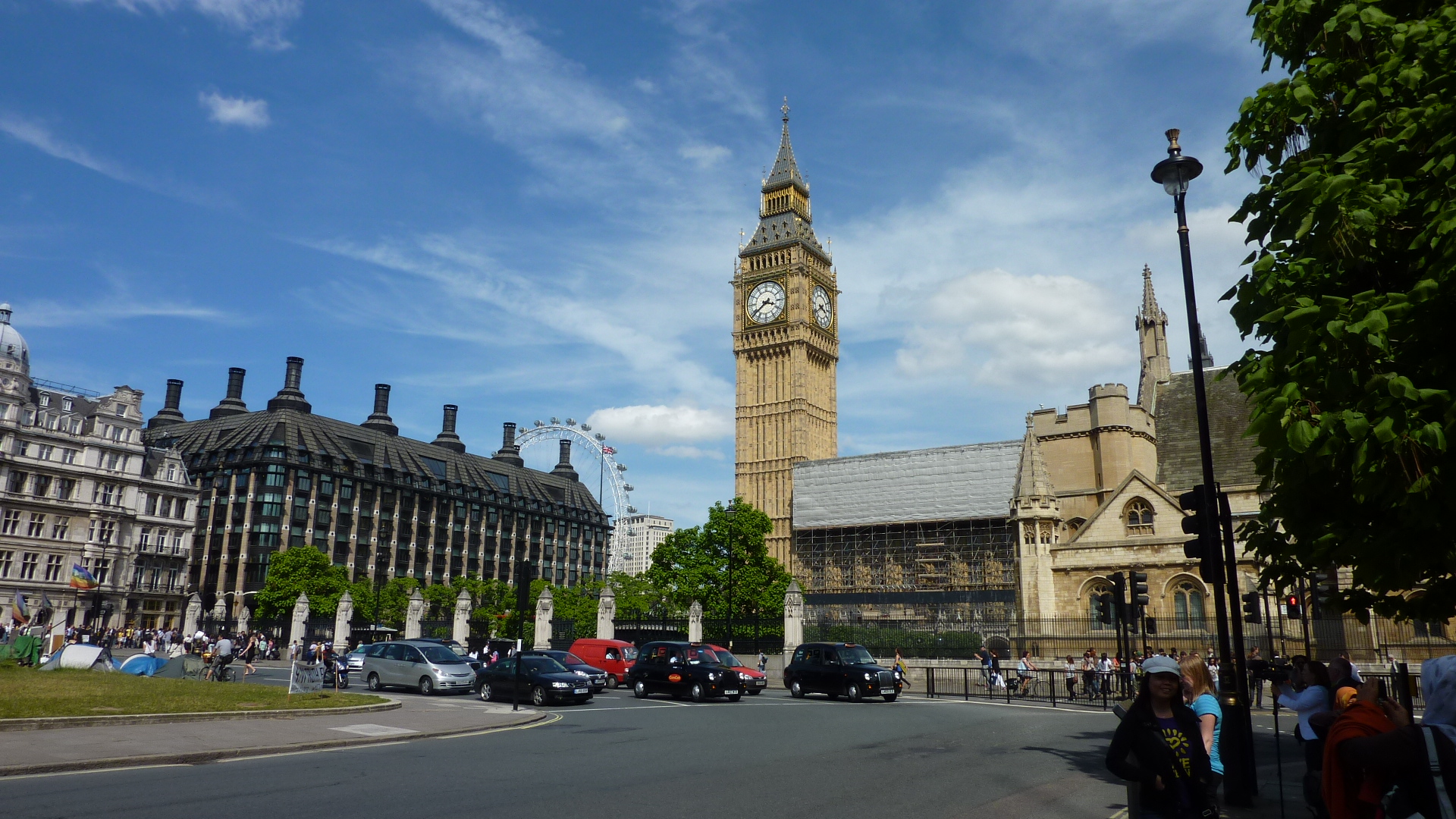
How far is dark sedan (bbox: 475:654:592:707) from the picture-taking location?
23141mm

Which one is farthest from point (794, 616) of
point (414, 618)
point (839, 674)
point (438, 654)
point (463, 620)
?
point (414, 618)

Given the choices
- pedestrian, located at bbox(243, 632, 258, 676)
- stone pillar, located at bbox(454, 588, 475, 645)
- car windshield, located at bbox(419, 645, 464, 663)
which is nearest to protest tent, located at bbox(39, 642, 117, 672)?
pedestrian, located at bbox(243, 632, 258, 676)

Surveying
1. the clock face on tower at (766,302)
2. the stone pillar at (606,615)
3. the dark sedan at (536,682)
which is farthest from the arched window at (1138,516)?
the clock face on tower at (766,302)

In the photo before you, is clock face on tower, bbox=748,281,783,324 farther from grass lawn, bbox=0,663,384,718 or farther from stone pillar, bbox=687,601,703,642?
grass lawn, bbox=0,663,384,718

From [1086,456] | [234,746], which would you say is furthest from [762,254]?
[234,746]

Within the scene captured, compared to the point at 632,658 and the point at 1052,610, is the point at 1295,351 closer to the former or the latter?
the point at 632,658

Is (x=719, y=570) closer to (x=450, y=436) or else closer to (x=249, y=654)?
(x=249, y=654)

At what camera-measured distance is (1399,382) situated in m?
6.30

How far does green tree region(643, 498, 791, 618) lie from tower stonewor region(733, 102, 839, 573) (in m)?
16.9

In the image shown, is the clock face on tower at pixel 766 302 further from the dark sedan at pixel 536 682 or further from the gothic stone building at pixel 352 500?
the dark sedan at pixel 536 682

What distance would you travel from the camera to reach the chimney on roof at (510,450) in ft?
453

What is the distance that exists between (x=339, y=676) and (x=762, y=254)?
248ft

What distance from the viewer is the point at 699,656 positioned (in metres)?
27.0

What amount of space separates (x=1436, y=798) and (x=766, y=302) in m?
92.1
